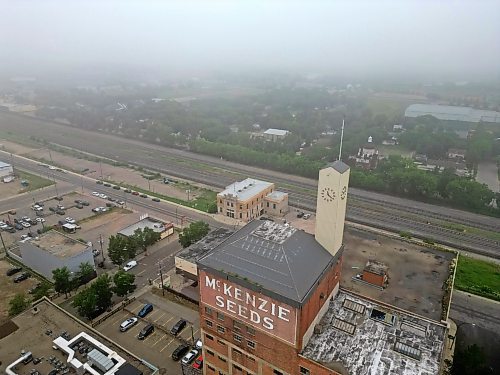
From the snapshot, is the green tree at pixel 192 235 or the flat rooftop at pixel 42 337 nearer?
the flat rooftop at pixel 42 337

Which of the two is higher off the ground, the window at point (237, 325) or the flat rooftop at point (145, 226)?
the window at point (237, 325)

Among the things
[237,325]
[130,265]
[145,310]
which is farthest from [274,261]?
[130,265]

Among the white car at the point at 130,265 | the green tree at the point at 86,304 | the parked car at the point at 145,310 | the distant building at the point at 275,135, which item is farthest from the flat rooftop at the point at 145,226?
the distant building at the point at 275,135

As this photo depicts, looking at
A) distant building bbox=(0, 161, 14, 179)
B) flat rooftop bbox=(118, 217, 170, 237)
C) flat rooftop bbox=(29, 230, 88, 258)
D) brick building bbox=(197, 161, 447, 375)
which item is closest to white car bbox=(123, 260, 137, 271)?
flat rooftop bbox=(29, 230, 88, 258)

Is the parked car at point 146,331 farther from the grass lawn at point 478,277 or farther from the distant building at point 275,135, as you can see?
the distant building at point 275,135

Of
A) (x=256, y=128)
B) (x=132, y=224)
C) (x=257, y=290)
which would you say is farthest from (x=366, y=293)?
(x=256, y=128)

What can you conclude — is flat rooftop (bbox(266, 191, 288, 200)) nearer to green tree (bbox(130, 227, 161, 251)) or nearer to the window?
green tree (bbox(130, 227, 161, 251))

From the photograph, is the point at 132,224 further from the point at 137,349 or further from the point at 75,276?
the point at 137,349
